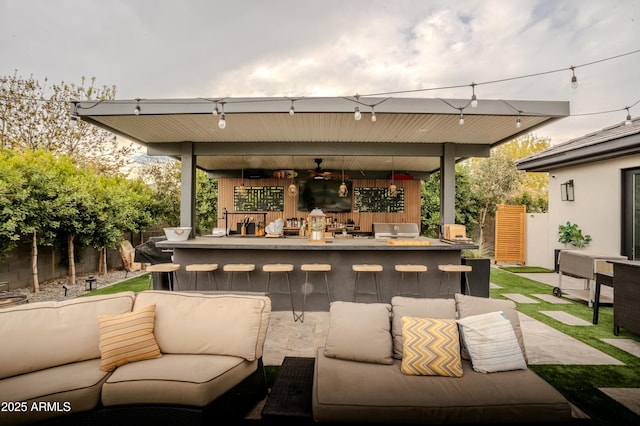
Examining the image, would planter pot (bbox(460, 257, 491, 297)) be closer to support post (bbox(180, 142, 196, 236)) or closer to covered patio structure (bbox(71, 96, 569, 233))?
covered patio structure (bbox(71, 96, 569, 233))

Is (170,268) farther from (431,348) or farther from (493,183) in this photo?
(493,183)

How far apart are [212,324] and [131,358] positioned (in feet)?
1.88

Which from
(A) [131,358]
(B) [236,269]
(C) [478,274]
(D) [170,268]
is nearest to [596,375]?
(C) [478,274]

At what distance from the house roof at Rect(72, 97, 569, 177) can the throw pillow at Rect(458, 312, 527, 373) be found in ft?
9.72

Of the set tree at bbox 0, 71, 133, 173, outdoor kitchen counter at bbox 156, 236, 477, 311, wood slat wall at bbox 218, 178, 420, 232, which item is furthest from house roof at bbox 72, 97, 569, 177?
tree at bbox 0, 71, 133, 173

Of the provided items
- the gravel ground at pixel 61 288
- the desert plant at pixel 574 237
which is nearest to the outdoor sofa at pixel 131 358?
the gravel ground at pixel 61 288

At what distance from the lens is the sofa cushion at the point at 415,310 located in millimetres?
2328

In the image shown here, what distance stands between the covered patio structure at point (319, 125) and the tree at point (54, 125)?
587cm

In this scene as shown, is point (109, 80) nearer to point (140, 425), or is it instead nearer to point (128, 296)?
point (128, 296)

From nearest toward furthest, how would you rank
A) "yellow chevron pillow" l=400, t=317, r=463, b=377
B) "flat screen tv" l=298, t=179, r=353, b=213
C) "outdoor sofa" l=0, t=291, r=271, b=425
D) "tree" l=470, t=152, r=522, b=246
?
1. "outdoor sofa" l=0, t=291, r=271, b=425
2. "yellow chevron pillow" l=400, t=317, r=463, b=377
3. "flat screen tv" l=298, t=179, r=353, b=213
4. "tree" l=470, t=152, r=522, b=246

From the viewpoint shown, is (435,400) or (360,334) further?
(360,334)

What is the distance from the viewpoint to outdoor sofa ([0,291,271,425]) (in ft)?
6.09

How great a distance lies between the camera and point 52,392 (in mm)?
1837

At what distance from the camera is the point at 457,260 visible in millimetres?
5125
